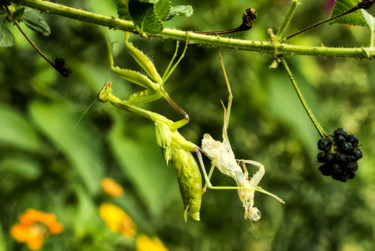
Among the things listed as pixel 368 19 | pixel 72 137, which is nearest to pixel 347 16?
pixel 368 19

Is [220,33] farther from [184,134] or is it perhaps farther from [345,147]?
[184,134]

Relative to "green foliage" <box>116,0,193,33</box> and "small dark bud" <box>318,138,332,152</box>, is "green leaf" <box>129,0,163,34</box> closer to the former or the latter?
"green foliage" <box>116,0,193,33</box>

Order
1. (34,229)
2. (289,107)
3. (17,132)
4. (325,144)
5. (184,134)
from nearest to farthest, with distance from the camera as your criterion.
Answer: (325,144) < (34,229) < (17,132) < (289,107) < (184,134)

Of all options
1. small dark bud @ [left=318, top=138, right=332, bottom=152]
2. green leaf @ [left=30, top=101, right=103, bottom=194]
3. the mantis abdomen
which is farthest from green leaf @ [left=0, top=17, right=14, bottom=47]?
green leaf @ [left=30, top=101, right=103, bottom=194]

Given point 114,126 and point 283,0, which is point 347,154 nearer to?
point 114,126

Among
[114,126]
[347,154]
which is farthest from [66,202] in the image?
[347,154]

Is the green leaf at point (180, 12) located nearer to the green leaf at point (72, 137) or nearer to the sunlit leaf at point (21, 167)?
the green leaf at point (72, 137)
